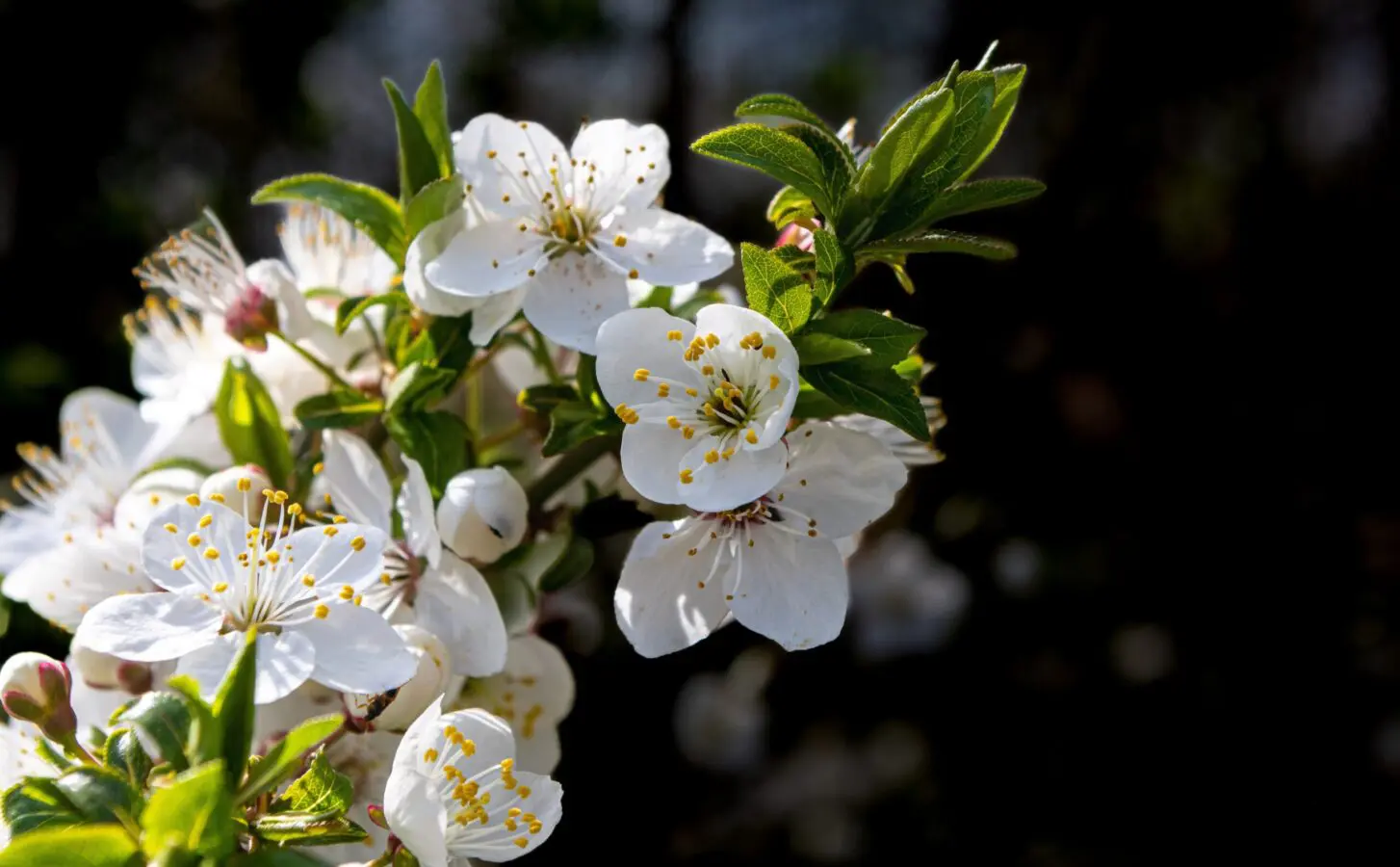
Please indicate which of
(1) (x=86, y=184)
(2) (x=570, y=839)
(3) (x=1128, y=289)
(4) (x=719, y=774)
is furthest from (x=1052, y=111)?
(1) (x=86, y=184)

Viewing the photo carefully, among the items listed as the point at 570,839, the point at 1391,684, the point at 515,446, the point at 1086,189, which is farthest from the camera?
the point at 1086,189

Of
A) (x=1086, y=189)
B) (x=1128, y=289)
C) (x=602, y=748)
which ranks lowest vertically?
(x=602, y=748)

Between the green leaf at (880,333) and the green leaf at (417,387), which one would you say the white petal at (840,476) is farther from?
the green leaf at (417,387)

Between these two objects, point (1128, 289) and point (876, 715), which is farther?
point (1128, 289)

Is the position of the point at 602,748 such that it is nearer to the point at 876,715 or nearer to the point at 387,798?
the point at 876,715

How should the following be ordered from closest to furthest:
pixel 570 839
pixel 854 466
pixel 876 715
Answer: pixel 854 466
pixel 570 839
pixel 876 715

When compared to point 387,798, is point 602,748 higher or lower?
lower

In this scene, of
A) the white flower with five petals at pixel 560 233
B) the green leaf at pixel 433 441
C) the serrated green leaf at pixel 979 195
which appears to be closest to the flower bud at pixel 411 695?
the green leaf at pixel 433 441
